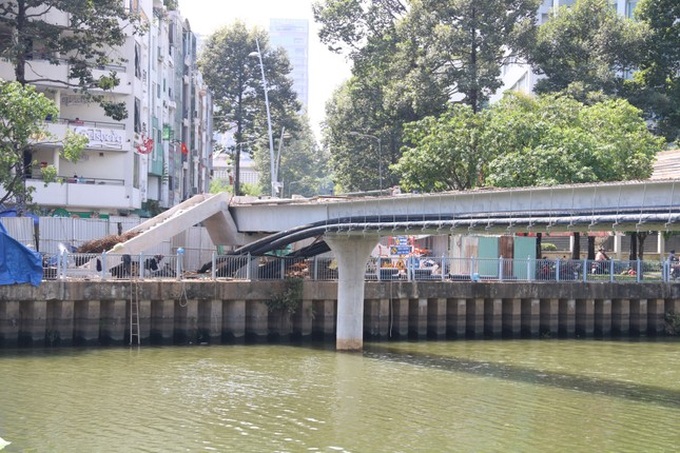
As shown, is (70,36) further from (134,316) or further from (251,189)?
(251,189)

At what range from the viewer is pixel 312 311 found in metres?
46.0

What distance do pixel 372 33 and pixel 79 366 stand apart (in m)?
55.6

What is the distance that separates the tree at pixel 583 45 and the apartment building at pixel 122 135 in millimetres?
26912

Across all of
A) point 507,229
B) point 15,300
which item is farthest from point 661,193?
point 15,300

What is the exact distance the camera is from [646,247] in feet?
292

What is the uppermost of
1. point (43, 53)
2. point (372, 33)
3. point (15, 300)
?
point (372, 33)

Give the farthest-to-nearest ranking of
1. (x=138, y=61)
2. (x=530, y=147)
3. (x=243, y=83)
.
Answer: (x=243, y=83)
(x=138, y=61)
(x=530, y=147)

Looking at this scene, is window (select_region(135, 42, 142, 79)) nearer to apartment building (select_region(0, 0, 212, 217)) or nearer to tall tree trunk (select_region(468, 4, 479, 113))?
apartment building (select_region(0, 0, 212, 217))

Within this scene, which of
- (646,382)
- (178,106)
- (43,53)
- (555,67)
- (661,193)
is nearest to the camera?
(661,193)

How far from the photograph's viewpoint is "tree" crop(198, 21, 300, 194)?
4520 inches

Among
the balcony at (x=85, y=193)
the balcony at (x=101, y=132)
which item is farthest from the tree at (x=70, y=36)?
the balcony at (x=85, y=193)

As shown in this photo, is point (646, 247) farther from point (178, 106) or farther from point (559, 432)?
point (559, 432)

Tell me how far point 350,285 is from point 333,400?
12210 millimetres

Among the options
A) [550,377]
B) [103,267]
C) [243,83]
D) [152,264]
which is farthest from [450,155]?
[243,83]
